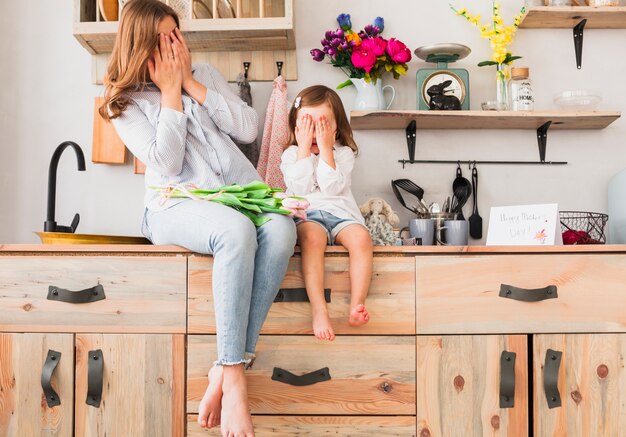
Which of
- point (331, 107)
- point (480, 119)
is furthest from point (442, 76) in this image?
point (331, 107)

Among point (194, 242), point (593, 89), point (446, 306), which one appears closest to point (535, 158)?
point (593, 89)

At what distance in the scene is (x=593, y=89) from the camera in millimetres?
2223

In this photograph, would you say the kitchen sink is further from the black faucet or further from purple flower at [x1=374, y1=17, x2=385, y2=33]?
purple flower at [x1=374, y1=17, x2=385, y2=33]

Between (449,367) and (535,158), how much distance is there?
96 centimetres

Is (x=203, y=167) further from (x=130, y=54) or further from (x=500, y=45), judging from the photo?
(x=500, y=45)

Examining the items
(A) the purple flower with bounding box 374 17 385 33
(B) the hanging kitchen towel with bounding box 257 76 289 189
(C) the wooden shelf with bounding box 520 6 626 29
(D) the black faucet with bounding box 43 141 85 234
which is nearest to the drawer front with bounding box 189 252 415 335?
(B) the hanging kitchen towel with bounding box 257 76 289 189

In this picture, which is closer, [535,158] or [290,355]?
[290,355]

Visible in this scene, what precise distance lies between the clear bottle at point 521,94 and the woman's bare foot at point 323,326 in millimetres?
1056

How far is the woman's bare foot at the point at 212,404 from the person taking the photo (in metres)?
1.43

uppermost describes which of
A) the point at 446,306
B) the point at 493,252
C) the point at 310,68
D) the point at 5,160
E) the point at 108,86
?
the point at 310,68

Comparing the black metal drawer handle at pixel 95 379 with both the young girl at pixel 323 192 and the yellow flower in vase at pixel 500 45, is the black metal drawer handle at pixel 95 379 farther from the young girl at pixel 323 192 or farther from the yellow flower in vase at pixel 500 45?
the yellow flower in vase at pixel 500 45

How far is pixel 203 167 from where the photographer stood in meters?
1.74

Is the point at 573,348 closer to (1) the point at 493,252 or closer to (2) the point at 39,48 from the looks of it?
(1) the point at 493,252

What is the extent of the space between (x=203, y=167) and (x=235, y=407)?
2.22 ft
